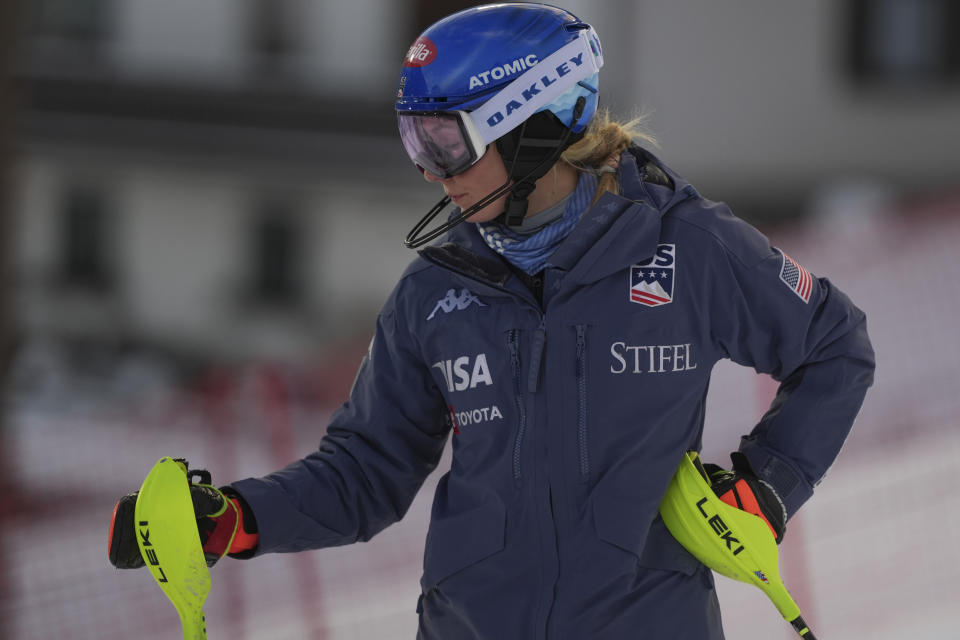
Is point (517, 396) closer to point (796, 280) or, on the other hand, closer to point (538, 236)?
point (538, 236)

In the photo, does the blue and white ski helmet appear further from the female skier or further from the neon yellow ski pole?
the neon yellow ski pole

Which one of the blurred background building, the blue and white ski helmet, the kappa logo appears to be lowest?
the blurred background building

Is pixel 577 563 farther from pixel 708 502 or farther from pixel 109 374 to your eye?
pixel 109 374

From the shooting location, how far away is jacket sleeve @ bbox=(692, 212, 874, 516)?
91.8 inches

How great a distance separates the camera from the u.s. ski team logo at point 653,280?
2.32 meters

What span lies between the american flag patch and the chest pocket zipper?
0.39 m

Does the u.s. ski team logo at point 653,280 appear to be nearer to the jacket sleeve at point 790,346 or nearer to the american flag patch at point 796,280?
the jacket sleeve at point 790,346

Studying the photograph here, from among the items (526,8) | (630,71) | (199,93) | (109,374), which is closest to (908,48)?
(630,71)

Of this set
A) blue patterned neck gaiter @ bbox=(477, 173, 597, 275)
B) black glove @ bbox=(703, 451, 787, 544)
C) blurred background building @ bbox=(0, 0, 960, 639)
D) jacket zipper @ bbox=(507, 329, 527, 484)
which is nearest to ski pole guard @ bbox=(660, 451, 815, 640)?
black glove @ bbox=(703, 451, 787, 544)

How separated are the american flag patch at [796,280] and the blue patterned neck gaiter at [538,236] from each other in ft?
1.31

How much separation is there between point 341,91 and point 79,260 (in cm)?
405

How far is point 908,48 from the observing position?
15875 mm

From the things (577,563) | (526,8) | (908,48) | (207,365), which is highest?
(526,8)

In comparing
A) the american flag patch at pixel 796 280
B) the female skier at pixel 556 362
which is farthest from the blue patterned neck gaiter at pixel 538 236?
the american flag patch at pixel 796 280
